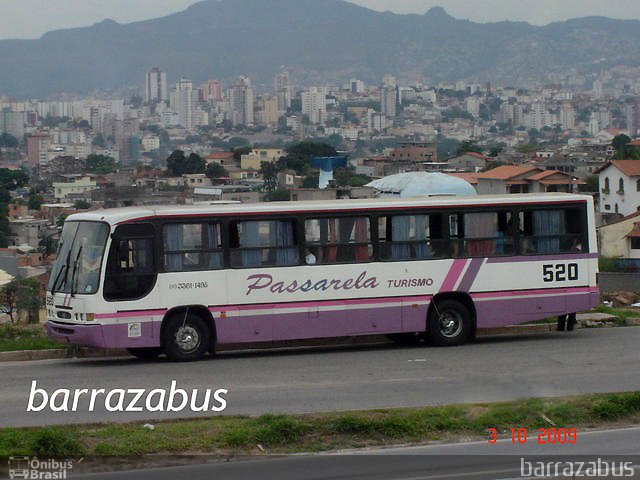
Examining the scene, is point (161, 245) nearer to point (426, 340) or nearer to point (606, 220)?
point (426, 340)

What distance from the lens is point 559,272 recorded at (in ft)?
63.2

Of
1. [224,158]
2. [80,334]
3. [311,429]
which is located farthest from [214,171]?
[311,429]

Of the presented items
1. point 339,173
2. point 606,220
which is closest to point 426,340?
point 606,220

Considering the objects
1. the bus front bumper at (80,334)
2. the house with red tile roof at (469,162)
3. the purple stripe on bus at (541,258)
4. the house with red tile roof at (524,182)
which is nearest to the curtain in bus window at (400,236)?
the purple stripe on bus at (541,258)

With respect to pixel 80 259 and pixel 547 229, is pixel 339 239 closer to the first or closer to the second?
pixel 547 229

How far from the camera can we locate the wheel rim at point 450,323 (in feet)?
61.1

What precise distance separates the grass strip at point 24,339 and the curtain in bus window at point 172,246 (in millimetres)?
1941

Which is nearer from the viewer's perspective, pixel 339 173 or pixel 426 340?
pixel 426 340

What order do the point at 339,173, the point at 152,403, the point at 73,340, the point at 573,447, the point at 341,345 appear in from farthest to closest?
the point at 339,173
the point at 341,345
the point at 73,340
the point at 152,403
the point at 573,447

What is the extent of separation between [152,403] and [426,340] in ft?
19.9

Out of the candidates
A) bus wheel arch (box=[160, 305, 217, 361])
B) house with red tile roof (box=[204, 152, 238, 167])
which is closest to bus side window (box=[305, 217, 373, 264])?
bus wheel arch (box=[160, 305, 217, 361])

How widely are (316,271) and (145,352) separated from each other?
255 centimetres

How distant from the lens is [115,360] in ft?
57.6

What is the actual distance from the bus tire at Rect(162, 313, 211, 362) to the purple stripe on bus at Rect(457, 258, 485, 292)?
3835mm
